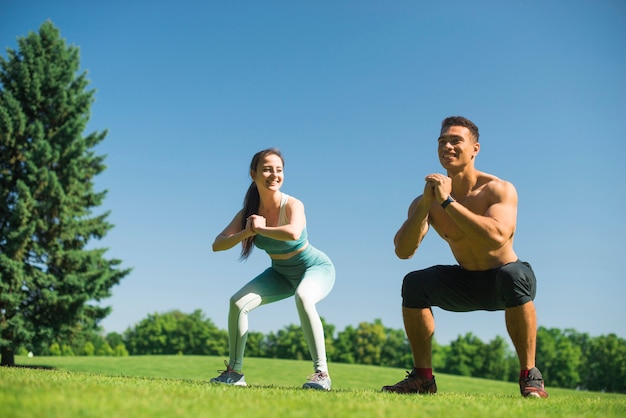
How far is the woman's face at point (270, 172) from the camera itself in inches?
230

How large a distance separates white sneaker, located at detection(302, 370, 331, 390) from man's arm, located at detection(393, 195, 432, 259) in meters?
1.35

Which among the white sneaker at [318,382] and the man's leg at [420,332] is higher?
Answer: the man's leg at [420,332]

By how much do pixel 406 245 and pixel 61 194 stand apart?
18.2 m

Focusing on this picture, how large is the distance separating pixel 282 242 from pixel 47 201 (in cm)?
1742

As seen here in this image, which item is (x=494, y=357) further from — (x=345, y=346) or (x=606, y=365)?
(x=345, y=346)

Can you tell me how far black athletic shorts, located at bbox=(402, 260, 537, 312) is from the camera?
16.7ft

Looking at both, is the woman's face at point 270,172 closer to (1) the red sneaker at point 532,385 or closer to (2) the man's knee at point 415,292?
(2) the man's knee at point 415,292

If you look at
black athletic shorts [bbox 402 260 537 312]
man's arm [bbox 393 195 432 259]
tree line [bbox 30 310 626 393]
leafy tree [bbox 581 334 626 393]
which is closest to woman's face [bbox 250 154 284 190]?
man's arm [bbox 393 195 432 259]

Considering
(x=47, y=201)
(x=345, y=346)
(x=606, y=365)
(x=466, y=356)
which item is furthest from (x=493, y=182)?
(x=345, y=346)

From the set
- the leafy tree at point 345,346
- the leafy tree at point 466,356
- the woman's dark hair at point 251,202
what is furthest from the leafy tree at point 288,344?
the woman's dark hair at point 251,202

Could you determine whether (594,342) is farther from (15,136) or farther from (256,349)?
(15,136)

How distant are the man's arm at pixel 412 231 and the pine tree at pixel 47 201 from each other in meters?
16.9

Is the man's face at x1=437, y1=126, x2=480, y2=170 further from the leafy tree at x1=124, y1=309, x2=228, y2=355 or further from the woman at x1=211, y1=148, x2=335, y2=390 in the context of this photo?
the leafy tree at x1=124, y1=309, x2=228, y2=355

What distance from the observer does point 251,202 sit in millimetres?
6129
